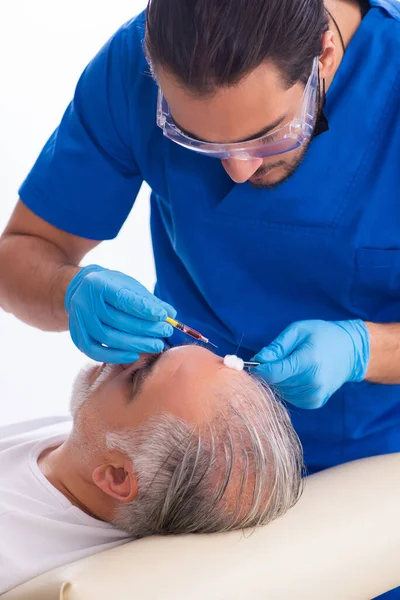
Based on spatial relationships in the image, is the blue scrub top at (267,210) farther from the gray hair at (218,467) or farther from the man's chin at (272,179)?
the gray hair at (218,467)

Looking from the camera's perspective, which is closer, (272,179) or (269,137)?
(269,137)

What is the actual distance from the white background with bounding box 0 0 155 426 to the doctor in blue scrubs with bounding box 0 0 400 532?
1.09 metres

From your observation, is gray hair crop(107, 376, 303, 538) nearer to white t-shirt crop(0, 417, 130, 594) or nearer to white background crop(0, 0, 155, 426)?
white t-shirt crop(0, 417, 130, 594)

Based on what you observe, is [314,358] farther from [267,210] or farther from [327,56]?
[327,56]

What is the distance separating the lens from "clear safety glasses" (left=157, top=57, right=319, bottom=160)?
1397mm

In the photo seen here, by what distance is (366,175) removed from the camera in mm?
1635

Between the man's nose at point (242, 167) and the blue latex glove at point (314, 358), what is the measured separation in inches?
12.3

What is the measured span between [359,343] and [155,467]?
1.56ft

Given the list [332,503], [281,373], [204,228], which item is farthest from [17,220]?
[332,503]

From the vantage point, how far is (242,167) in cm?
146

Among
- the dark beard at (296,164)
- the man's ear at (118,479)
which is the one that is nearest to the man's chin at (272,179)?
the dark beard at (296,164)

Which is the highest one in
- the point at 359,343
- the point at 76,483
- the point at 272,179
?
the point at 272,179

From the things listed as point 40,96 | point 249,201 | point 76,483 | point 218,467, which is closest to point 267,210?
point 249,201

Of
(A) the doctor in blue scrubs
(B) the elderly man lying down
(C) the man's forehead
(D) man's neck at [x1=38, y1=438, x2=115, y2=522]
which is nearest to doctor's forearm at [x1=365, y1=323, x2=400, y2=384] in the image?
(A) the doctor in blue scrubs
